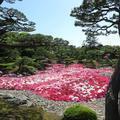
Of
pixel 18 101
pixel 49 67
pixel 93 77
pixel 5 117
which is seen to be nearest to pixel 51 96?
pixel 18 101

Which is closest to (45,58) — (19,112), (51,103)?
(51,103)

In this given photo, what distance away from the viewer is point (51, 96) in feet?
66.7

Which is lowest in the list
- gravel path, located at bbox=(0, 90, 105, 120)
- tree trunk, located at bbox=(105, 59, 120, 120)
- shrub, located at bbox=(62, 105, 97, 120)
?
gravel path, located at bbox=(0, 90, 105, 120)

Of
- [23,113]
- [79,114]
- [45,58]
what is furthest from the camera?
[45,58]

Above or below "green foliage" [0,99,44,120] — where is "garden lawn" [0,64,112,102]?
above

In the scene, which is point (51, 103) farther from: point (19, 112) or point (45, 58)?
point (45, 58)

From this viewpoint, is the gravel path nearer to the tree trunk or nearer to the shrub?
the shrub

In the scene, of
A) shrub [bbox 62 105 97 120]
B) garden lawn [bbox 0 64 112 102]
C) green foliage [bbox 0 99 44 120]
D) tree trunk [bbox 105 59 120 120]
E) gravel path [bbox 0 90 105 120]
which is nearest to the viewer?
tree trunk [bbox 105 59 120 120]

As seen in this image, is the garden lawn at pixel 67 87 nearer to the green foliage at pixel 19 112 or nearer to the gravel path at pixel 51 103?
the gravel path at pixel 51 103

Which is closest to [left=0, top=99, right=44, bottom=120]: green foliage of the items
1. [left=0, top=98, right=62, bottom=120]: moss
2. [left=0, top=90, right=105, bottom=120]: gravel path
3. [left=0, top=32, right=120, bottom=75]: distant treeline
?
[left=0, top=98, right=62, bottom=120]: moss

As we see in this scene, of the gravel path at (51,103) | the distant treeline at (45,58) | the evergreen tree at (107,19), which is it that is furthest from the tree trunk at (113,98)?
the distant treeline at (45,58)

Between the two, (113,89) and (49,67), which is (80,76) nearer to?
(49,67)

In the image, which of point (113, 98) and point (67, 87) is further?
point (67, 87)

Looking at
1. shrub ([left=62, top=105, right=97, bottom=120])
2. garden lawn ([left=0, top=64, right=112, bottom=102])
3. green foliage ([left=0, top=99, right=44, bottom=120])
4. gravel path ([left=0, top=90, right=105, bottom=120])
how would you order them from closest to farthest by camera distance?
1. shrub ([left=62, top=105, right=97, bottom=120])
2. green foliage ([left=0, top=99, right=44, bottom=120])
3. gravel path ([left=0, top=90, right=105, bottom=120])
4. garden lawn ([left=0, top=64, right=112, bottom=102])
